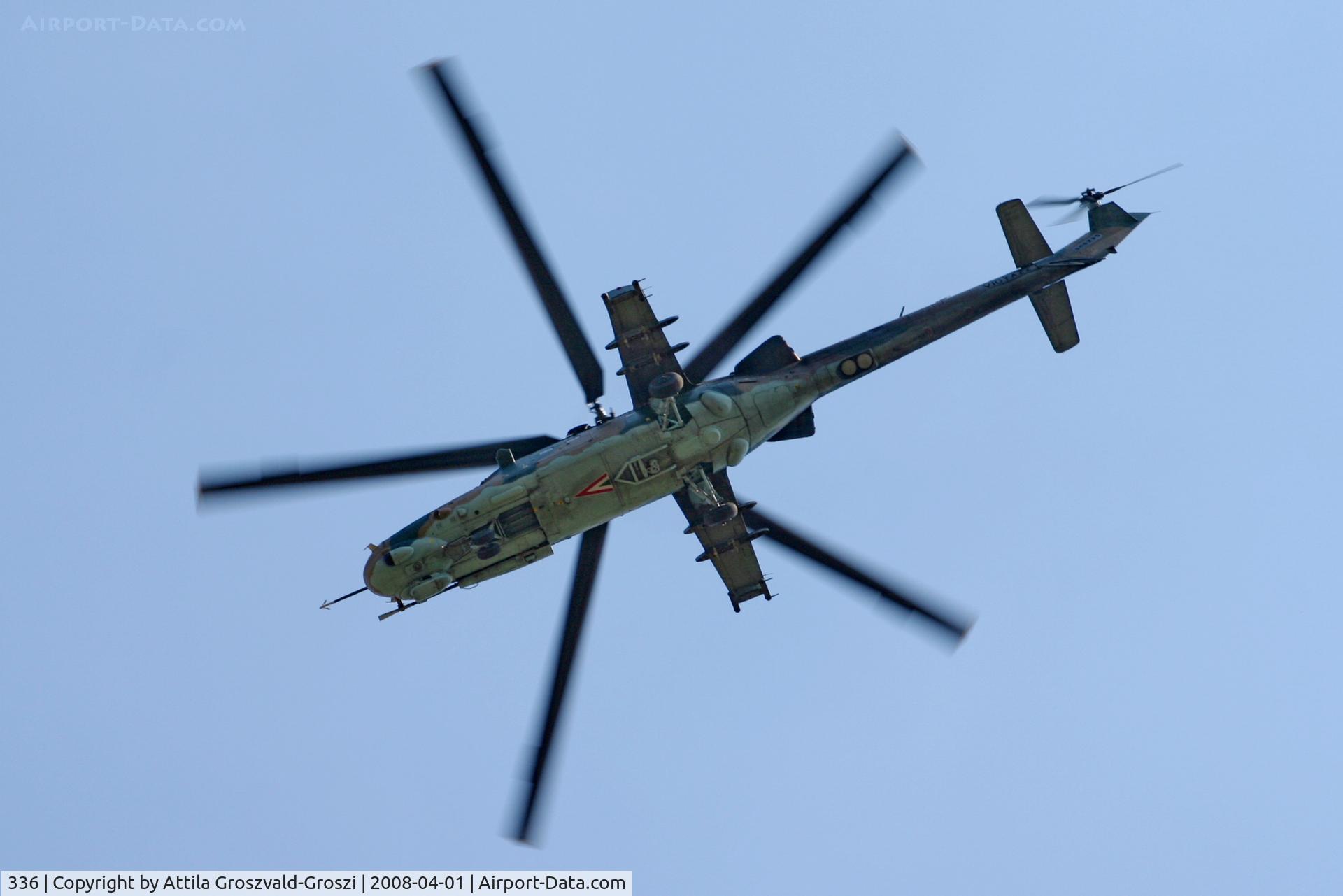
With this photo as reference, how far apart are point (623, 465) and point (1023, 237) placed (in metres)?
6.92

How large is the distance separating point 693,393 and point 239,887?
10.9 m

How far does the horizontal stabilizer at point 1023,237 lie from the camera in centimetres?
2056

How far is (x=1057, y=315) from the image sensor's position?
2100cm

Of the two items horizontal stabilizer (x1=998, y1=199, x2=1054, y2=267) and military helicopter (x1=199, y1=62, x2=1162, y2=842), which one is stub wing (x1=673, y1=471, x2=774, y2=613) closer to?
military helicopter (x1=199, y1=62, x2=1162, y2=842)

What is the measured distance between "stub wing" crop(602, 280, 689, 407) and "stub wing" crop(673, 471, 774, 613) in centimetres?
172

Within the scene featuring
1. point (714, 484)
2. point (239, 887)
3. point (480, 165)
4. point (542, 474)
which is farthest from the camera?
point (239, 887)

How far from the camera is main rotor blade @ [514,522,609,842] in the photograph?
19.7 meters

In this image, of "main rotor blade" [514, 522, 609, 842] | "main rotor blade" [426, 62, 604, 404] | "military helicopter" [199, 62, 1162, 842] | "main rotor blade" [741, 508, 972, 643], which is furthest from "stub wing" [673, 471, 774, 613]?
"main rotor blade" [426, 62, 604, 404]

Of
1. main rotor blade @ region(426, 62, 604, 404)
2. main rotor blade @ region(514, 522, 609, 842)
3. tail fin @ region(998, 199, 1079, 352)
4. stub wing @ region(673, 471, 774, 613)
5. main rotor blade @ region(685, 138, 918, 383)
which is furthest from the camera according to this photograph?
tail fin @ region(998, 199, 1079, 352)

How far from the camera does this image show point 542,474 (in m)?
18.9

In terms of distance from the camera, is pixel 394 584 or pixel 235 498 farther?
pixel 394 584

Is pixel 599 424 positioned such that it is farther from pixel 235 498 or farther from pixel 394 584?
pixel 235 498

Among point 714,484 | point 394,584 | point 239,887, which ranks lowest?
point 239,887

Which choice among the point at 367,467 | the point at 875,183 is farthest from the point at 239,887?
the point at 875,183
